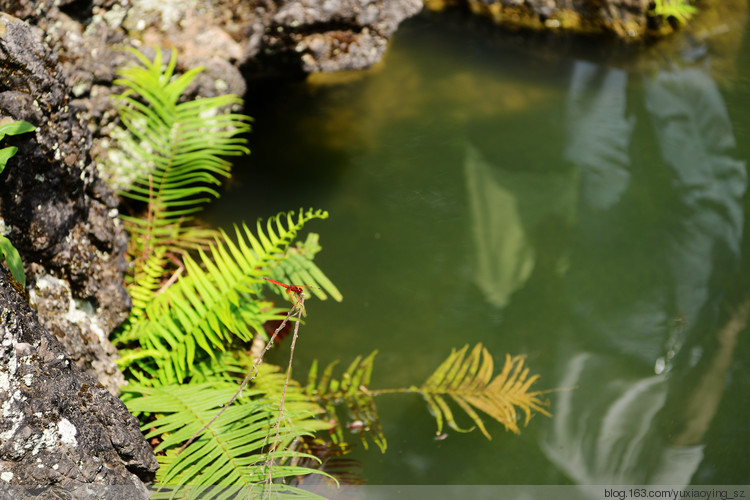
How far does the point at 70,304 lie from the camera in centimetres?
243

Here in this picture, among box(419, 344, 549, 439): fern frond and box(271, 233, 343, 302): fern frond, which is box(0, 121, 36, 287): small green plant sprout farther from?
box(419, 344, 549, 439): fern frond

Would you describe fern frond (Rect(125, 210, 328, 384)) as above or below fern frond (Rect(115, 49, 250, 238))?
below

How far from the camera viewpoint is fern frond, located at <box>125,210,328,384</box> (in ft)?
8.25

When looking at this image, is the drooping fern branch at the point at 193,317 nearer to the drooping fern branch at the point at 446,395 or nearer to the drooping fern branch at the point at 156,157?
A: the drooping fern branch at the point at 156,157

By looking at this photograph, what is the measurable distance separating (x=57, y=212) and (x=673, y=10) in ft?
15.3

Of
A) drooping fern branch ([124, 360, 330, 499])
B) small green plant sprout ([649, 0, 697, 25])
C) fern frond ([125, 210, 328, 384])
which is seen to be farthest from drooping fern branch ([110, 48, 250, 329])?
small green plant sprout ([649, 0, 697, 25])

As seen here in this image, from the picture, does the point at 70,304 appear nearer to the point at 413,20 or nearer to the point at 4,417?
the point at 4,417

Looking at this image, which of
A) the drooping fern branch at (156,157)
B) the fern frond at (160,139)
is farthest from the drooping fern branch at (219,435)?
the fern frond at (160,139)

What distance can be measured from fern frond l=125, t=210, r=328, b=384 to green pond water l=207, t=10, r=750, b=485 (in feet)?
1.54

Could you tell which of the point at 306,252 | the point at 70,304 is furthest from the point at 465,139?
the point at 70,304

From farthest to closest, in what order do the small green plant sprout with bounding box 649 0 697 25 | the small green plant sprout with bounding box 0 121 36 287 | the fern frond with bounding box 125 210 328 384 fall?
the small green plant sprout with bounding box 649 0 697 25 < the fern frond with bounding box 125 210 328 384 < the small green plant sprout with bounding box 0 121 36 287

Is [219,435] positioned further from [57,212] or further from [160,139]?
[160,139]

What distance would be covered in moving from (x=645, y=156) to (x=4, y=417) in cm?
380

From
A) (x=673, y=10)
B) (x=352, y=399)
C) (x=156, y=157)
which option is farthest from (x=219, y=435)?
(x=673, y=10)
